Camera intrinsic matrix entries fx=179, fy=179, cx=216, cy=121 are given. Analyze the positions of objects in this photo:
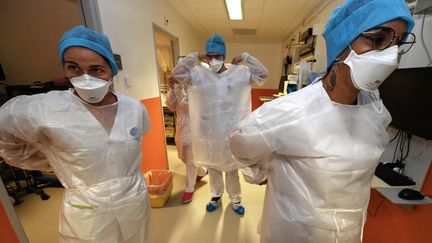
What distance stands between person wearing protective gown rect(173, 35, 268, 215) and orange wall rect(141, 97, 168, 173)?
752 millimetres

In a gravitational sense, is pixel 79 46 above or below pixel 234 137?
above

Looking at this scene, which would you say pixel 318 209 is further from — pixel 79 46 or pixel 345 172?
pixel 79 46

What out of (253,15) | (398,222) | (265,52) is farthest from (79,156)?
(265,52)

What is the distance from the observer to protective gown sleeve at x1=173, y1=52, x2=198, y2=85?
5.22ft

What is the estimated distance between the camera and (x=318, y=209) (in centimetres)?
71

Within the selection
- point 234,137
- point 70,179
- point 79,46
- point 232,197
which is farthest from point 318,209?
point 232,197

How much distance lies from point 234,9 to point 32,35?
9.58ft

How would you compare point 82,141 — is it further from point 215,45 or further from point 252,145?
point 215,45

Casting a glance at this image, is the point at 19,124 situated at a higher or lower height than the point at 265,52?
lower

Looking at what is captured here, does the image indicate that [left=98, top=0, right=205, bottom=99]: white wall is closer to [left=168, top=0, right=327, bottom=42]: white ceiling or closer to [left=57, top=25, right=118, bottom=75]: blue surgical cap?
[left=168, top=0, right=327, bottom=42]: white ceiling

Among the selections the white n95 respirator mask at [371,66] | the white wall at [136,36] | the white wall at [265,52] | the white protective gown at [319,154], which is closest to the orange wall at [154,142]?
the white wall at [136,36]

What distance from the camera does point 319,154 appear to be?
66 centimetres

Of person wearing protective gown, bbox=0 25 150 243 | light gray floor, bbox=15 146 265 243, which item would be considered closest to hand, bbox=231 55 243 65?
person wearing protective gown, bbox=0 25 150 243

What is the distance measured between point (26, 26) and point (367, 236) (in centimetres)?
440
